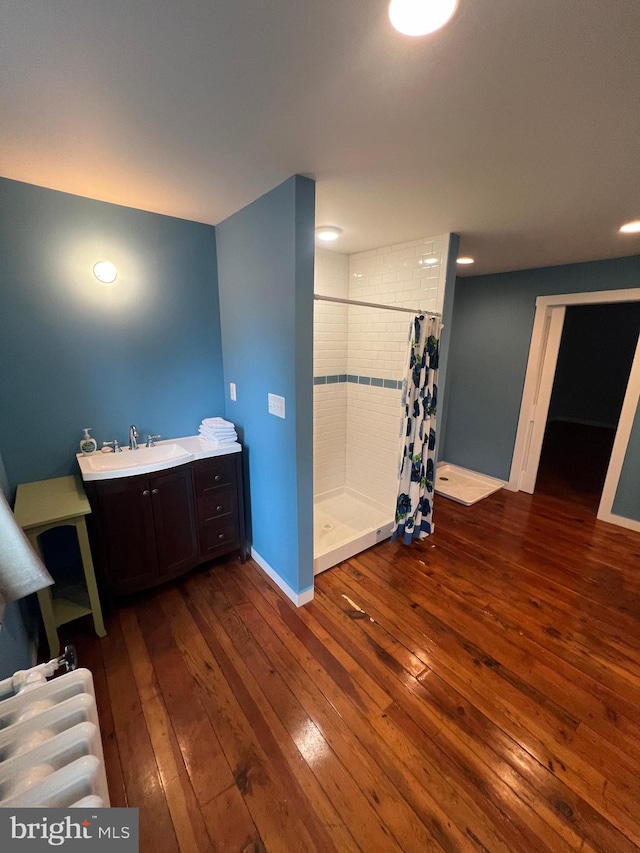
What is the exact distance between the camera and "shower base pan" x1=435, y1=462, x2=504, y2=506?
144 inches

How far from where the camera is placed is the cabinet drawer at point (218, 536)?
2.29 meters

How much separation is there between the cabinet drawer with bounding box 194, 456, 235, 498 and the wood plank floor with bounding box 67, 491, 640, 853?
0.68 meters

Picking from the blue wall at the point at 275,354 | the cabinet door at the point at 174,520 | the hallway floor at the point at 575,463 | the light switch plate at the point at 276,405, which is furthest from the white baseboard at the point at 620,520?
the cabinet door at the point at 174,520

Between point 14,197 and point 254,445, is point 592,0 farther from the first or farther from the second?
point 14,197

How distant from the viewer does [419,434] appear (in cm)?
268

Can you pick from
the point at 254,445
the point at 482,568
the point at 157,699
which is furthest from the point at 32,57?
the point at 482,568

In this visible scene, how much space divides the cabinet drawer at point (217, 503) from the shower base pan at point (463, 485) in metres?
2.45

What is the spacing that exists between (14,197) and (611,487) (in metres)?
4.95

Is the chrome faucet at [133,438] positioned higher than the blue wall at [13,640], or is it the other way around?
the chrome faucet at [133,438]

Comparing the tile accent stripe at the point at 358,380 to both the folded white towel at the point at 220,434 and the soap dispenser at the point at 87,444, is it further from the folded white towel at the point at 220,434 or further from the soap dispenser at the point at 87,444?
the soap dispenser at the point at 87,444

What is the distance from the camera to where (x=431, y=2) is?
2.55 feet

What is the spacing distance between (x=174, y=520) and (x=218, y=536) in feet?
1.19

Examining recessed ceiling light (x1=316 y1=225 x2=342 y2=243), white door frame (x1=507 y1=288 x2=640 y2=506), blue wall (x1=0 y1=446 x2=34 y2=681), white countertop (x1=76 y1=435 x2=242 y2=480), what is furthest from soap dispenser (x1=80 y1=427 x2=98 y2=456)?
white door frame (x1=507 y1=288 x2=640 y2=506)

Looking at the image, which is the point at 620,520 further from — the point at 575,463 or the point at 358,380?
the point at 358,380
